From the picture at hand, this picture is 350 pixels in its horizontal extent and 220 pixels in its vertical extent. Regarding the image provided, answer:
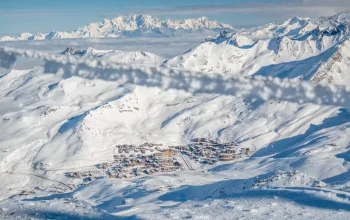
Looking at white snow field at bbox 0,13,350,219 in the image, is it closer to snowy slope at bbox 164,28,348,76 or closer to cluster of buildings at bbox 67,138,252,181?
snowy slope at bbox 164,28,348,76

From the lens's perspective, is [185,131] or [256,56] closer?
[185,131]

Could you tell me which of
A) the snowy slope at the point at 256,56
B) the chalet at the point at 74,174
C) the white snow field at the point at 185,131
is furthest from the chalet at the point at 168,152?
the snowy slope at the point at 256,56

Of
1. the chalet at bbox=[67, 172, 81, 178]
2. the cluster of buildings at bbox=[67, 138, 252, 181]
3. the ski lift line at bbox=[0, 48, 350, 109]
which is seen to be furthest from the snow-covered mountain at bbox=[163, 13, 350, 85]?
the ski lift line at bbox=[0, 48, 350, 109]

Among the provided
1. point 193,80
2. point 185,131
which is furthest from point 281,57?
point 193,80

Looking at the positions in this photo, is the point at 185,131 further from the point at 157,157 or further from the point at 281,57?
the point at 281,57

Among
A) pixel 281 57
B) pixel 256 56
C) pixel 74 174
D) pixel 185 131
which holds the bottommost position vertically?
pixel 74 174
